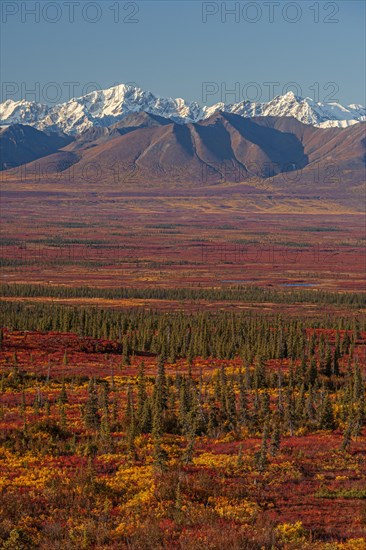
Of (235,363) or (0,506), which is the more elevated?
(0,506)

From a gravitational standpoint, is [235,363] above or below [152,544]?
below

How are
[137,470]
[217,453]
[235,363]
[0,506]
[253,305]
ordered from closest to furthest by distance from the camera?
[0,506] → [137,470] → [217,453] → [235,363] → [253,305]

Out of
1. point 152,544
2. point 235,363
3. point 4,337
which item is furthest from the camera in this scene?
point 4,337

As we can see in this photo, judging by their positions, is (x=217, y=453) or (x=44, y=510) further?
(x=217, y=453)

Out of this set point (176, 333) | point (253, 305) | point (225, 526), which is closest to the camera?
point (225, 526)

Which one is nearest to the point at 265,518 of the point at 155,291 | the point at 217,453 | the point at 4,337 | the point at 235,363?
the point at 217,453

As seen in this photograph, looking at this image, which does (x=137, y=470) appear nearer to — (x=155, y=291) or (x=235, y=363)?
(x=235, y=363)

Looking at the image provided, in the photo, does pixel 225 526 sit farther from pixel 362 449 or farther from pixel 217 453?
pixel 362 449

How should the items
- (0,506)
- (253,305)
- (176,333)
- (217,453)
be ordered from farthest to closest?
(253,305), (176,333), (217,453), (0,506)

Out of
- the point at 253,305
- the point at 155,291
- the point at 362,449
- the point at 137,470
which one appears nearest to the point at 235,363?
the point at 362,449
